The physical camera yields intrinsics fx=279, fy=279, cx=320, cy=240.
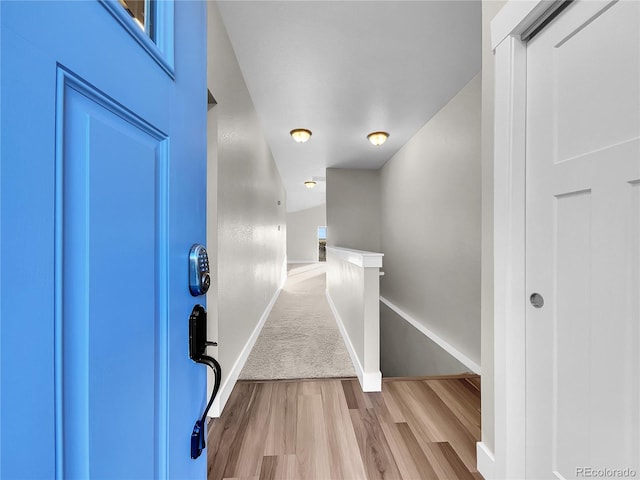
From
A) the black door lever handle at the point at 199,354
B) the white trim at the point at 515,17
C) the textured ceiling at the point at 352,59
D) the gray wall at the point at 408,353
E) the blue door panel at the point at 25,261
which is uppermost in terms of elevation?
the textured ceiling at the point at 352,59

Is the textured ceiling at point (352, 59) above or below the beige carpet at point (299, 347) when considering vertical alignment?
above

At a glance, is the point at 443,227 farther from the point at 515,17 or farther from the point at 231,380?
the point at 231,380

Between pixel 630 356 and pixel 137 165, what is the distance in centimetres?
129

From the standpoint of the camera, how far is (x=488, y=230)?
129 cm

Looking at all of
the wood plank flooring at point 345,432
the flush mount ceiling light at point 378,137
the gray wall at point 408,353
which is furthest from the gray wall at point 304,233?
the wood plank flooring at point 345,432

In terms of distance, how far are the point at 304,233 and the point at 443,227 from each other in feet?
30.8

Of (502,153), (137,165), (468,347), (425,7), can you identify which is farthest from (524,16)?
(468,347)

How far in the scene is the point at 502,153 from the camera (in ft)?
3.80

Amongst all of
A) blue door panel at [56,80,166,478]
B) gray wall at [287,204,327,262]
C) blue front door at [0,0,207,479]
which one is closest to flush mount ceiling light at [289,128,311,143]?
blue front door at [0,0,207,479]

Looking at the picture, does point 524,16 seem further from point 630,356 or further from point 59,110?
A: point 59,110

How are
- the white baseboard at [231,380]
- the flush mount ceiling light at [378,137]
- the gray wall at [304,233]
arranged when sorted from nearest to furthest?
the white baseboard at [231,380], the flush mount ceiling light at [378,137], the gray wall at [304,233]

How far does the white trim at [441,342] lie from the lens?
93.4 inches

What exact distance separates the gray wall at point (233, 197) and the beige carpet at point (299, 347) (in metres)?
0.24

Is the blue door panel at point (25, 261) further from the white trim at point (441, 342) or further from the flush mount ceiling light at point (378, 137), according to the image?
the flush mount ceiling light at point (378, 137)
